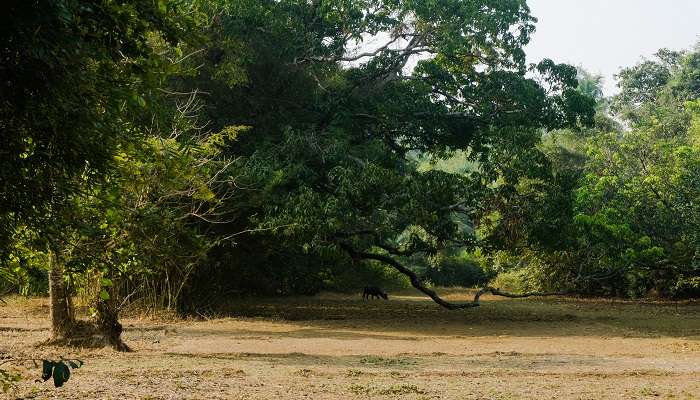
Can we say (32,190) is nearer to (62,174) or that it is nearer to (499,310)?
(62,174)

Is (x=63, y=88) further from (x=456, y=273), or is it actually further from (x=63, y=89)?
(x=456, y=273)

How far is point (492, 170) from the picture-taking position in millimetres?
19484

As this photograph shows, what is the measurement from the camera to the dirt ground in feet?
26.5

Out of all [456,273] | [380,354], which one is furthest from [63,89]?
[456,273]

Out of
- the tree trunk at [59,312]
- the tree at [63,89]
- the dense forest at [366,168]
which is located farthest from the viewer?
the dense forest at [366,168]

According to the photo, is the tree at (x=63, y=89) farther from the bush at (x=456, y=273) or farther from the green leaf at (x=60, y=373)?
the bush at (x=456, y=273)

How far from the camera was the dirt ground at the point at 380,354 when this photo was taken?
8.06 metres

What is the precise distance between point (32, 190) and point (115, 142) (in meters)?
0.59

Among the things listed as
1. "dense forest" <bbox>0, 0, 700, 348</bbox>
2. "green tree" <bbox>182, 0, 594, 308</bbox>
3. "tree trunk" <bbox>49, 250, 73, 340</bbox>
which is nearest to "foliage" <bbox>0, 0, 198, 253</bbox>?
"dense forest" <bbox>0, 0, 700, 348</bbox>

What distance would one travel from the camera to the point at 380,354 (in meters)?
12.6

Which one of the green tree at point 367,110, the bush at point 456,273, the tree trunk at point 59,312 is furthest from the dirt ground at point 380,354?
the bush at point 456,273

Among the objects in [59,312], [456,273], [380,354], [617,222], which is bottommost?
[380,354]

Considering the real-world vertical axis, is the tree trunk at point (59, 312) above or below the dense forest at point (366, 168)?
below

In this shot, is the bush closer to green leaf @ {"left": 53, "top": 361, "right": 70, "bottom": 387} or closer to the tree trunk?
the tree trunk
